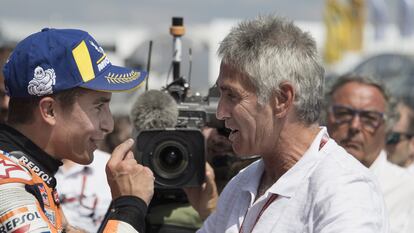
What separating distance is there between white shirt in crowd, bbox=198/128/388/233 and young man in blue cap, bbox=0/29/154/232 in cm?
39

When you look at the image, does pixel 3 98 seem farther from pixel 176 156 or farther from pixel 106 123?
pixel 106 123

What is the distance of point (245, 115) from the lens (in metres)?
2.75

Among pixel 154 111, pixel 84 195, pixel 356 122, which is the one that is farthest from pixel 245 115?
pixel 356 122

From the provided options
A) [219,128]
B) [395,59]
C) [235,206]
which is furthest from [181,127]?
[395,59]

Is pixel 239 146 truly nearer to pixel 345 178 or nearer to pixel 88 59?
pixel 345 178

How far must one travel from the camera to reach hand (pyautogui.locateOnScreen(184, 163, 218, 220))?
13.0 feet

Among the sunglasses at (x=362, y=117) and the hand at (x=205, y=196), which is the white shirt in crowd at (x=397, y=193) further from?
the hand at (x=205, y=196)

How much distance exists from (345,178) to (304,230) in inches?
8.2

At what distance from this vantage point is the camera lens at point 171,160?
3719 millimetres

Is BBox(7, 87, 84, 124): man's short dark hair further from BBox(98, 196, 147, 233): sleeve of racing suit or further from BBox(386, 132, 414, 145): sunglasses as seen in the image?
BBox(386, 132, 414, 145): sunglasses

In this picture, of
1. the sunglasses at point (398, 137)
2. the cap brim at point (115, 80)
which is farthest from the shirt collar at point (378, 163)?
the cap brim at point (115, 80)

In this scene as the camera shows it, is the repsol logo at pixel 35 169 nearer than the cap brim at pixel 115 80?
Yes

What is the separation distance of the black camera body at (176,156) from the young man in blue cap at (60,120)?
100cm

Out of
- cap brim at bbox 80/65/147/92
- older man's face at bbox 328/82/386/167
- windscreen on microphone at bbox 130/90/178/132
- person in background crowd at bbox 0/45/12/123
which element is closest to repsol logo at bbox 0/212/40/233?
cap brim at bbox 80/65/147/92
